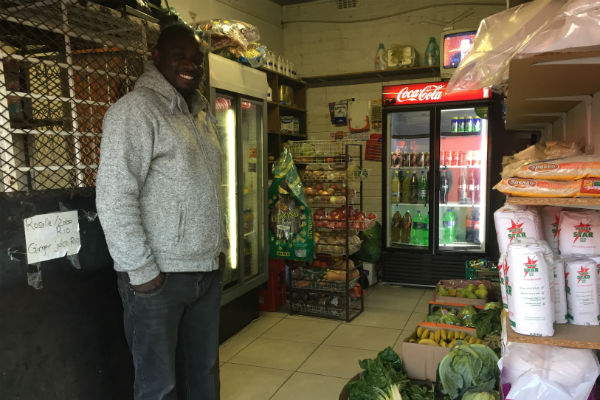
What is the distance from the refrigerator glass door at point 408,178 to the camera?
563cm

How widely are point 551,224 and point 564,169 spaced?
457 mm

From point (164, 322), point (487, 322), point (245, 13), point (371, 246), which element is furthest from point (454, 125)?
point (164, 322)

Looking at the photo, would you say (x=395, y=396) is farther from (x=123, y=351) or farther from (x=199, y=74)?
(x=199, y=74)

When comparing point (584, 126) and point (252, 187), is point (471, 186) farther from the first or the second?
point (584, 126)

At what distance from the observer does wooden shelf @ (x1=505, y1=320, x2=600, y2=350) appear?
1.36m

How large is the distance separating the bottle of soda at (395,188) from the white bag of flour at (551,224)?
3.94 m

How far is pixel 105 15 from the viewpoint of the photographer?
6.58 feet

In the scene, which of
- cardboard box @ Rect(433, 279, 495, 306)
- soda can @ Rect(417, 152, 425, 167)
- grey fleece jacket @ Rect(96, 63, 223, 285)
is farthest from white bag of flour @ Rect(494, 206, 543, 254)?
soda can @ Rect(417, 152, 425, 167)

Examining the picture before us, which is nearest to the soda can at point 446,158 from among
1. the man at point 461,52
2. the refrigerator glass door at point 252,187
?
the man at point 461,52

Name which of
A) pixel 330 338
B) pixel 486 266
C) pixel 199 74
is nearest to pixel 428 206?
pixel 486 266

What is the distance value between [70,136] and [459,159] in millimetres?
4622

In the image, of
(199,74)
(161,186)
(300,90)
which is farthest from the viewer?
(300,90)

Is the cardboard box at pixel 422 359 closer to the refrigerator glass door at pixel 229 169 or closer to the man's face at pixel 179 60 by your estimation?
the man's face at pixel 179 60

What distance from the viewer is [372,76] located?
6473 millimetres
